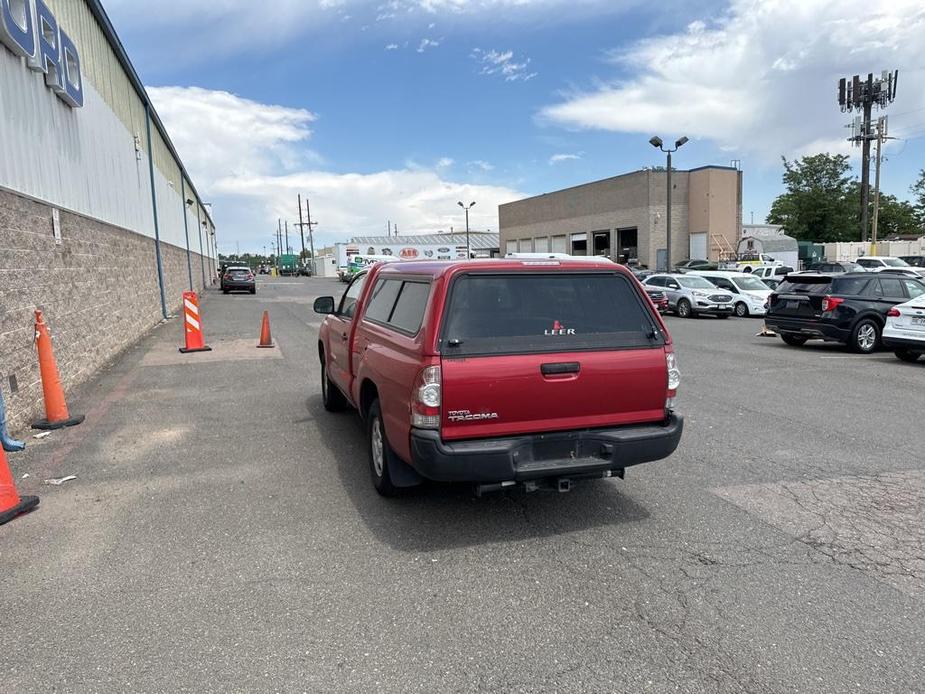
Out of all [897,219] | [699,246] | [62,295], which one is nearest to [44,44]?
[62,295]

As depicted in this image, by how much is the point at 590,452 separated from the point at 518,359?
0.78 m

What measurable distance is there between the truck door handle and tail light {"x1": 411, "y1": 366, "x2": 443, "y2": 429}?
0.66 metres

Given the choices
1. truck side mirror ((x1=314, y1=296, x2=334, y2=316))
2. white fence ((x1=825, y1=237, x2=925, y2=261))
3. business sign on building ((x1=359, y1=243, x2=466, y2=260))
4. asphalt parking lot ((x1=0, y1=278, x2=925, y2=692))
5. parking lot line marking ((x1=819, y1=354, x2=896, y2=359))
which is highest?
business sign on building ((x1=359, y1=243, x2=466, y2=260))

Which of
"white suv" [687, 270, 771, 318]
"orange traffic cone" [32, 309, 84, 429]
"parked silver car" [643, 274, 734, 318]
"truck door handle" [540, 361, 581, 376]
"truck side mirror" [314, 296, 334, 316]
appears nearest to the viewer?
"truck door handle" [540, 361, 581, 376]

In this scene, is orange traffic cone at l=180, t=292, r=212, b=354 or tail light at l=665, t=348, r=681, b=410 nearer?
tail light at l=665, t=348, r=681, b=410

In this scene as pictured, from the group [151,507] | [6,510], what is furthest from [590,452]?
[6,510]

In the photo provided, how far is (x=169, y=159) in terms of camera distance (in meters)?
27.2

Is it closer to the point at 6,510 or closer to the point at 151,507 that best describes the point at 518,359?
the point at 151,507

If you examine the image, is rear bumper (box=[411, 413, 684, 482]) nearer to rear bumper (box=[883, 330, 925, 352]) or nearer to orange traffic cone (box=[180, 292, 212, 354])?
rear bumper (box=[883, 330, 925, 352])

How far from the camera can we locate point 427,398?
378 cm

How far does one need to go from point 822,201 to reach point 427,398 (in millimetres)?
68251

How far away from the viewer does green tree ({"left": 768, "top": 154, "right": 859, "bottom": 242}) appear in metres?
60.7

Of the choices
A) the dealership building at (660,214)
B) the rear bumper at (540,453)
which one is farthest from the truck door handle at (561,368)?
the dealership building at (660,214)

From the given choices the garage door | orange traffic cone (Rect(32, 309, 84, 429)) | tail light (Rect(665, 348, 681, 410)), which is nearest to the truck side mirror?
orange traffic cone (Rect(32, 309, 84, 429))
